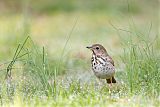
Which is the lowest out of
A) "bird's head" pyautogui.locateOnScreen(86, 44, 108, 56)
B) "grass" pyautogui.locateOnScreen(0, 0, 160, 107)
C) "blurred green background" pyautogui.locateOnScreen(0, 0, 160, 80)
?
"grass" pyautogui.locateOnScreen(0, 0, 160, 107)

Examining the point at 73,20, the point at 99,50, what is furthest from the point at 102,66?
the point at 73,20

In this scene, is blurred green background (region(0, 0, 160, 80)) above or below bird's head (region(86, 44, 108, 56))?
above

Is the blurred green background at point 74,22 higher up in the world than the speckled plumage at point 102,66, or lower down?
higher up

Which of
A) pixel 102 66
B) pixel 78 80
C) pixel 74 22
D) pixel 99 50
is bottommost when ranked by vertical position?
pixel 78 80

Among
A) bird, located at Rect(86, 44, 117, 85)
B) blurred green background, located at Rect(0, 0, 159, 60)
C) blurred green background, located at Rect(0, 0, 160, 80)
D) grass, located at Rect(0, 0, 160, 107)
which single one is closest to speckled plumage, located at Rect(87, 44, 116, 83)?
bird, located at Rect(86, 44, 117, 85)

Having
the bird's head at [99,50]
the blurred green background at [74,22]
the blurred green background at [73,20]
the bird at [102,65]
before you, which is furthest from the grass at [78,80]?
the blurred green background at [73,20]

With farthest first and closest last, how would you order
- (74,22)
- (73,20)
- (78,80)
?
(73,20)
(74,22)
(78,80)

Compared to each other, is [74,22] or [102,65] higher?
[74,22]

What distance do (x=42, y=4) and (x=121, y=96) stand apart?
9973mm

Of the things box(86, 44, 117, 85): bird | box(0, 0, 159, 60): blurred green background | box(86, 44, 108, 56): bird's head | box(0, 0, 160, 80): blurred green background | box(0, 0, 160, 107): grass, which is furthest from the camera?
box(0, 0, 159, 60): blurred green background

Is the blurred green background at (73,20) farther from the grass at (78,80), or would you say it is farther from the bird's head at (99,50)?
the bird's head at (99,50)

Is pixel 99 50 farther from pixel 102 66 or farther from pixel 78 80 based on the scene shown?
pixel 78 80

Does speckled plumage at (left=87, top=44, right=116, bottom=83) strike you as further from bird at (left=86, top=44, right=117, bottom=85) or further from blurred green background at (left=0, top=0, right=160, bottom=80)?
blurred green background at (left=0, top=0, right=160, bottom=80)

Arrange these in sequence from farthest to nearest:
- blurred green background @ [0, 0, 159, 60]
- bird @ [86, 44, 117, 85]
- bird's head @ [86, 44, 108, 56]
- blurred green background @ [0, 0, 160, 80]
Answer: blurred green background @ [0, 0, 159, 60] < blurred green background @ [0, 0, 160, 80] < bird's head @ [86, 44, 108, 56] < bird @ [86, 44, 117, 85]
